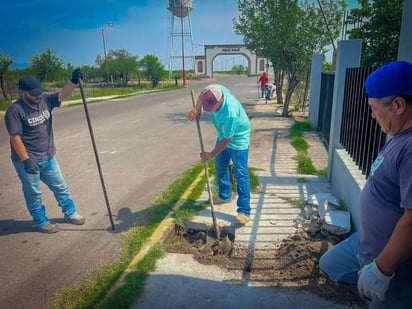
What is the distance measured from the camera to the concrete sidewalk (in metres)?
2.70

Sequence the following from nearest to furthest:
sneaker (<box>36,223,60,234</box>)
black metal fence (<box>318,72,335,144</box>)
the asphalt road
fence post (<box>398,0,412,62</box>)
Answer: fence post (<box>398,0,412,62</box>)
the asphalt road
sneaker (<box>36,223,60,234</box>)
black metal fence (<box>318,72,335,144</box>)

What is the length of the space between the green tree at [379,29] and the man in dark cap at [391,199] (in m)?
8.83

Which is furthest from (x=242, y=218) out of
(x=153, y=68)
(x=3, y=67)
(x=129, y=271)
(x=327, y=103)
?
(x=153, y=68)

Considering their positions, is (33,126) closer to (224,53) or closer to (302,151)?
(302,151)

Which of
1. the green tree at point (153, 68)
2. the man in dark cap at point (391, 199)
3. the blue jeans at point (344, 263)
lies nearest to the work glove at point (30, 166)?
the blue jeans at point (344, 263)

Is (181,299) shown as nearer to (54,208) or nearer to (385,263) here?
(385,263)

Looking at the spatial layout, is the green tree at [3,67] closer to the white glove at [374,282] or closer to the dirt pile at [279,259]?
the dirt pile at [279,259]

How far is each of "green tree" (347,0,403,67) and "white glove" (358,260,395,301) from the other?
29.8ft

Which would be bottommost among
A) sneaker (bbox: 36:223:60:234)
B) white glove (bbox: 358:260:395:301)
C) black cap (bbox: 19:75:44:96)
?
sneaker (bbox: 36:223:60:234)

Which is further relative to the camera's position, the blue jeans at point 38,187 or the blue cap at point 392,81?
the blue jeans at point 38,187

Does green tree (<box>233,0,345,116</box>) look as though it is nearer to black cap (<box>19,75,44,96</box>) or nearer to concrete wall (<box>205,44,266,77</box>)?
black cap (<box>19,75,44,96</box>)

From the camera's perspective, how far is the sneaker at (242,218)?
155 inches

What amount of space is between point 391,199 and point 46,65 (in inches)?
1672

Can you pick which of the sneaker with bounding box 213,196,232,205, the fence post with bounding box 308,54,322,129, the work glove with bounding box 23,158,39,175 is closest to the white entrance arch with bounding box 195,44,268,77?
the fence post with bounding box 308,54,322,129
